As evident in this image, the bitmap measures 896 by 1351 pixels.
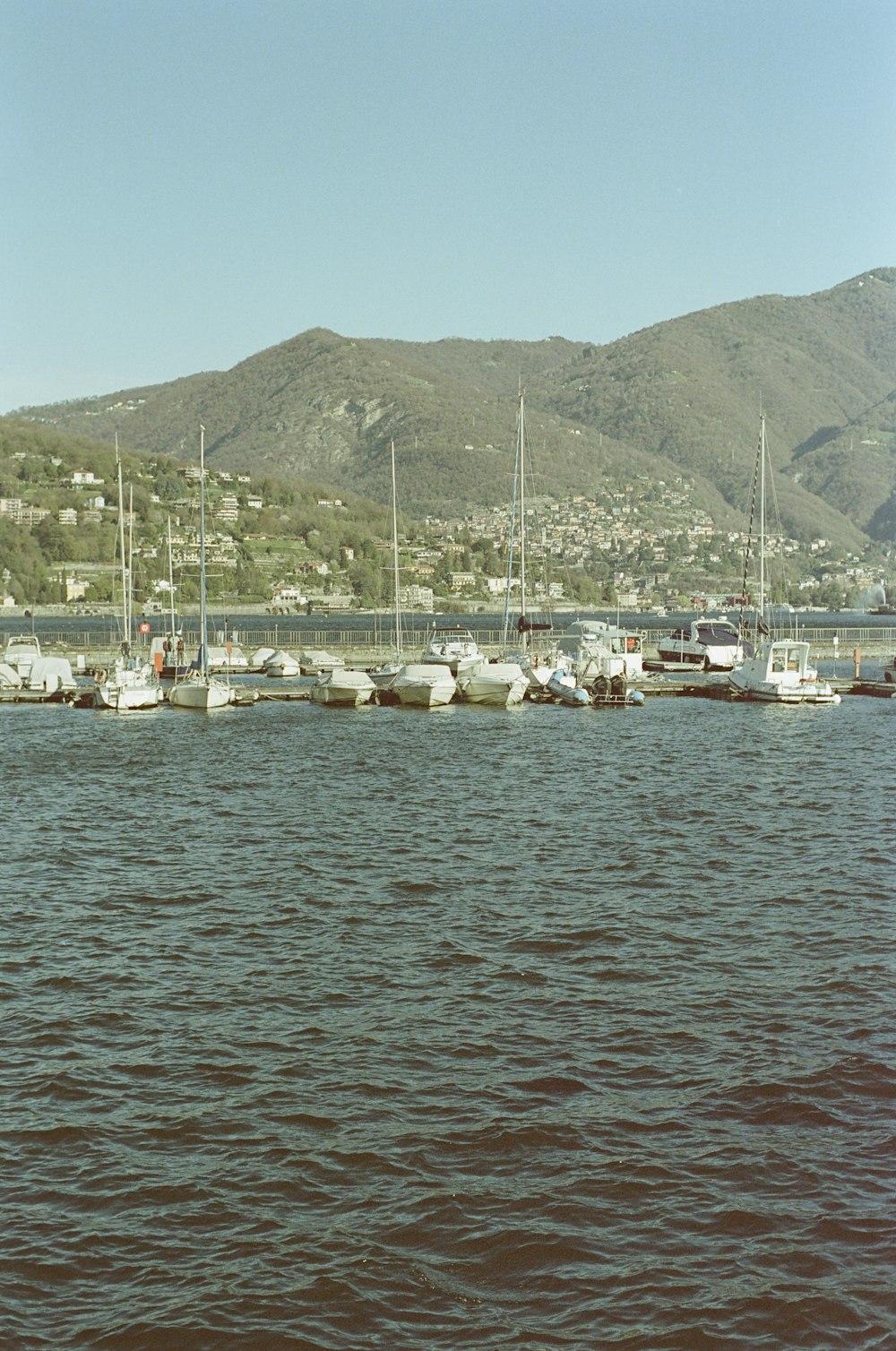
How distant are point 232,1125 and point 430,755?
3750 centimetres

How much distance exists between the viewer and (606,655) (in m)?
85.1

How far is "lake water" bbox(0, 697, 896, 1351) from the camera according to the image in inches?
430

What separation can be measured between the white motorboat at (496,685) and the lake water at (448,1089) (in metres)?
39.2

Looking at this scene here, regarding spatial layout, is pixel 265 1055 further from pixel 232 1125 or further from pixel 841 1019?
pixel 841 1019

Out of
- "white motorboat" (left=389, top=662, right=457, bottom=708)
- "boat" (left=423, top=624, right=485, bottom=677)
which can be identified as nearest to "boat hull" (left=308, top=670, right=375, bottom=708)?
"white motorboat" (left=389, top=662, right=457, bottom=708)

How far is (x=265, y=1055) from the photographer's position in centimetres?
1619

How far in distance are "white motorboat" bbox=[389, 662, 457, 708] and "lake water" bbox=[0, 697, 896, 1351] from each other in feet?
129

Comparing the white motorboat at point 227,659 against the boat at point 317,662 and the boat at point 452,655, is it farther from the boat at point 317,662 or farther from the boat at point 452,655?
the boat at point 452,655

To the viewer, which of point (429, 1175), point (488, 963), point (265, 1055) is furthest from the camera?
point (488, 963)

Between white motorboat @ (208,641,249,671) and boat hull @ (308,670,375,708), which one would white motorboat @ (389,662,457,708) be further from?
white motorboat @ (208,641,249,671)

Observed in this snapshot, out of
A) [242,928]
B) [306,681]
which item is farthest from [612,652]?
[242,928]

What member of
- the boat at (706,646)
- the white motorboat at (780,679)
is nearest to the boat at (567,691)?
the white motorboat at (780,679)

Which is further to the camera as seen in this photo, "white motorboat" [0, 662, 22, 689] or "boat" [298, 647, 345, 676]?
"boat" [298, 647, 345, 676]

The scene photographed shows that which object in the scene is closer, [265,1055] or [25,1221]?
[25,1221]
